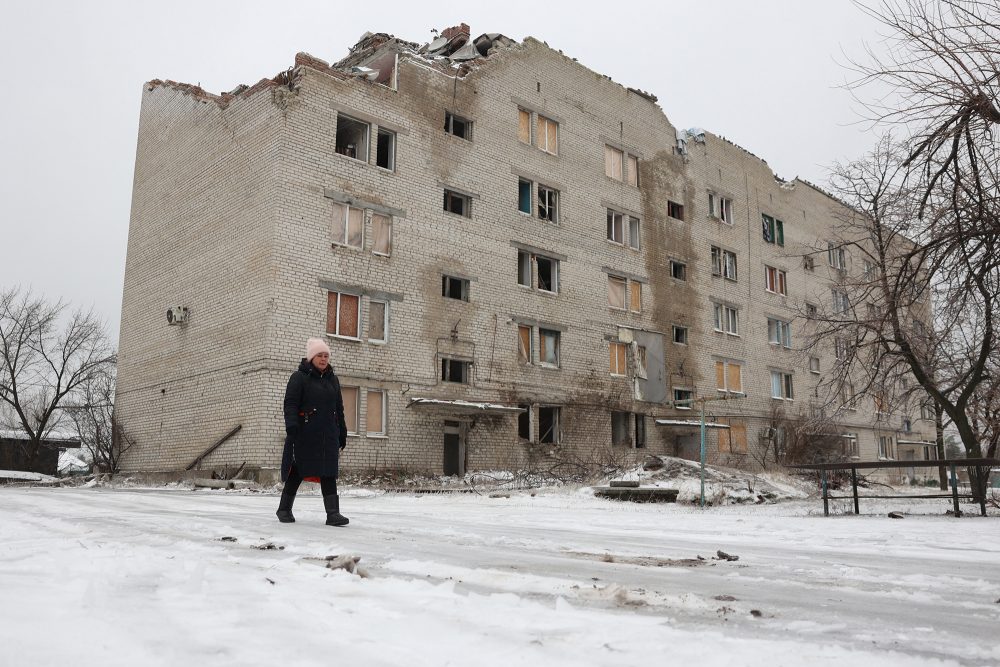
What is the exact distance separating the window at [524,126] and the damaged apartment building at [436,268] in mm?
84

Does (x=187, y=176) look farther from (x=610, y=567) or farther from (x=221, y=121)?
(x=610, y=567)

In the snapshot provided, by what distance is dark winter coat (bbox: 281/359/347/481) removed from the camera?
769cm

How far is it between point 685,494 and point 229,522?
10.5m

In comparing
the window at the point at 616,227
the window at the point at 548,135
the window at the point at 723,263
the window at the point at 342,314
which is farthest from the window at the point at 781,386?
the window at the point at 342,314

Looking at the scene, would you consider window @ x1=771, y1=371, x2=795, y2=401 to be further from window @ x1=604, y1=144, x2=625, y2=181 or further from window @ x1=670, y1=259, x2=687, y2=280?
window @ x1=604, y1=144, x2=625, y2=181

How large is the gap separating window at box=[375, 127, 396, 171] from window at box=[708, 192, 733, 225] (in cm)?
1592

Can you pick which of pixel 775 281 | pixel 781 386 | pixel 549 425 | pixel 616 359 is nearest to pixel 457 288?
pixel 549 425

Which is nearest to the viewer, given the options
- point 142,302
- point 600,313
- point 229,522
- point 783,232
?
point 229,522

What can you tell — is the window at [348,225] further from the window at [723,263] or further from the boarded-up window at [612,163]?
the window at [723,263]

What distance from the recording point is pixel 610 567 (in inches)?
177

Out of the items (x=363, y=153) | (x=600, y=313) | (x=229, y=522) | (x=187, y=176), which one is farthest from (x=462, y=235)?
(x=229, y=522)

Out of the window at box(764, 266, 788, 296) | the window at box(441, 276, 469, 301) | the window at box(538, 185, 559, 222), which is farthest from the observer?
the window at box(764, 266, 788, 296)

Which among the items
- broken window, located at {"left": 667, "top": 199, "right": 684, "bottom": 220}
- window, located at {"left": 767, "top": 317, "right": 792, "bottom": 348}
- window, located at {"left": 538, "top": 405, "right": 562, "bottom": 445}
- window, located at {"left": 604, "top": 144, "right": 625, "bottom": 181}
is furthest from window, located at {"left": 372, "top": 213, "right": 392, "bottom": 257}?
→ window, located at {"left": 767, "top": 317, "right": 792, "bottom": 348}

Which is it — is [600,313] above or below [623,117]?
below
